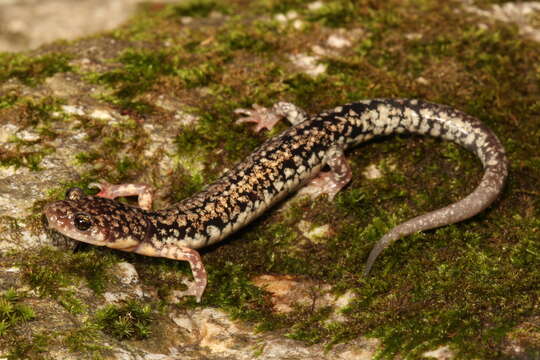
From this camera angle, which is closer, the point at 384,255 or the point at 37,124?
the point at 384,255

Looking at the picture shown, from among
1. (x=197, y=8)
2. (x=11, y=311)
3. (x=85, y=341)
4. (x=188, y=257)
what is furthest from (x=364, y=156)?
(x=11, y=311)

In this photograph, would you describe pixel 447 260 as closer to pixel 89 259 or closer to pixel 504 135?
pixel 504 135

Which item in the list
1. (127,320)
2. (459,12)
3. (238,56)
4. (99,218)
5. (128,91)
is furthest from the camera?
(459,12)

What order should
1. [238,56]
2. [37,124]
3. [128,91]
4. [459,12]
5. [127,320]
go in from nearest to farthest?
[127,320], [37,124], [128,91], [238,56], [459,12]

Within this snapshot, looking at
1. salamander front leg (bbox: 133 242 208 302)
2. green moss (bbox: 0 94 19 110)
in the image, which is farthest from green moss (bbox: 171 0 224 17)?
salamander front leg (bbox: 133 242 208 302)

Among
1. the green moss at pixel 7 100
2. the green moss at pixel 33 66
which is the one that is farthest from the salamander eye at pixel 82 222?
the green moss at pixel 33 66

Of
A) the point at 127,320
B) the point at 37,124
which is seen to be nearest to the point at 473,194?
the point at 127,320

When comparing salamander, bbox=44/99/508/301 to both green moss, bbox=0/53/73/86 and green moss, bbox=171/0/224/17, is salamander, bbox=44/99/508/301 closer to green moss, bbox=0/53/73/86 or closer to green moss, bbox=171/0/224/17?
green moss, bbox=0/53/73/86

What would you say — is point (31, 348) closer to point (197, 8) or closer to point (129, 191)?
point (129, 191)
